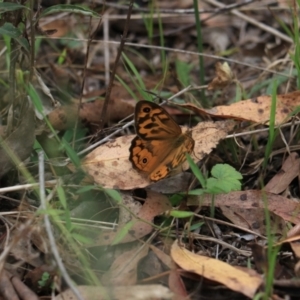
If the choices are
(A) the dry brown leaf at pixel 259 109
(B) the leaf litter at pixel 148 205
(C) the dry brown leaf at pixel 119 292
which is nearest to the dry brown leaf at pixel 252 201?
(B) the leaf litter at pixel 148 205

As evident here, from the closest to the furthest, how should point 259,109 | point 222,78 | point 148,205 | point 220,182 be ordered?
1. point 220,182
2. point 148,205
3. point 259,109
4. point 222,78

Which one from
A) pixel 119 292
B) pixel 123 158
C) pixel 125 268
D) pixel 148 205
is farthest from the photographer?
pixel 123 158

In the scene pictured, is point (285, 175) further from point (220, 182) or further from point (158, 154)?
point (158, 154)

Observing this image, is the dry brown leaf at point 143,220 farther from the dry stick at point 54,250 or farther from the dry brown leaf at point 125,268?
the dry stick at point 54,250

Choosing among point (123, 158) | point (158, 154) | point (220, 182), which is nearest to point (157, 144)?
point (158, 154)

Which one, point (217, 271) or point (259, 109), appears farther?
point (259, 109)

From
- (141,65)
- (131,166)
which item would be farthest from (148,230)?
(141,65)

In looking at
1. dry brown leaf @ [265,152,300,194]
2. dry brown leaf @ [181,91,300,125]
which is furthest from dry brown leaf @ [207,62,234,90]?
dry brown leaf @ [265,152,300,194]
